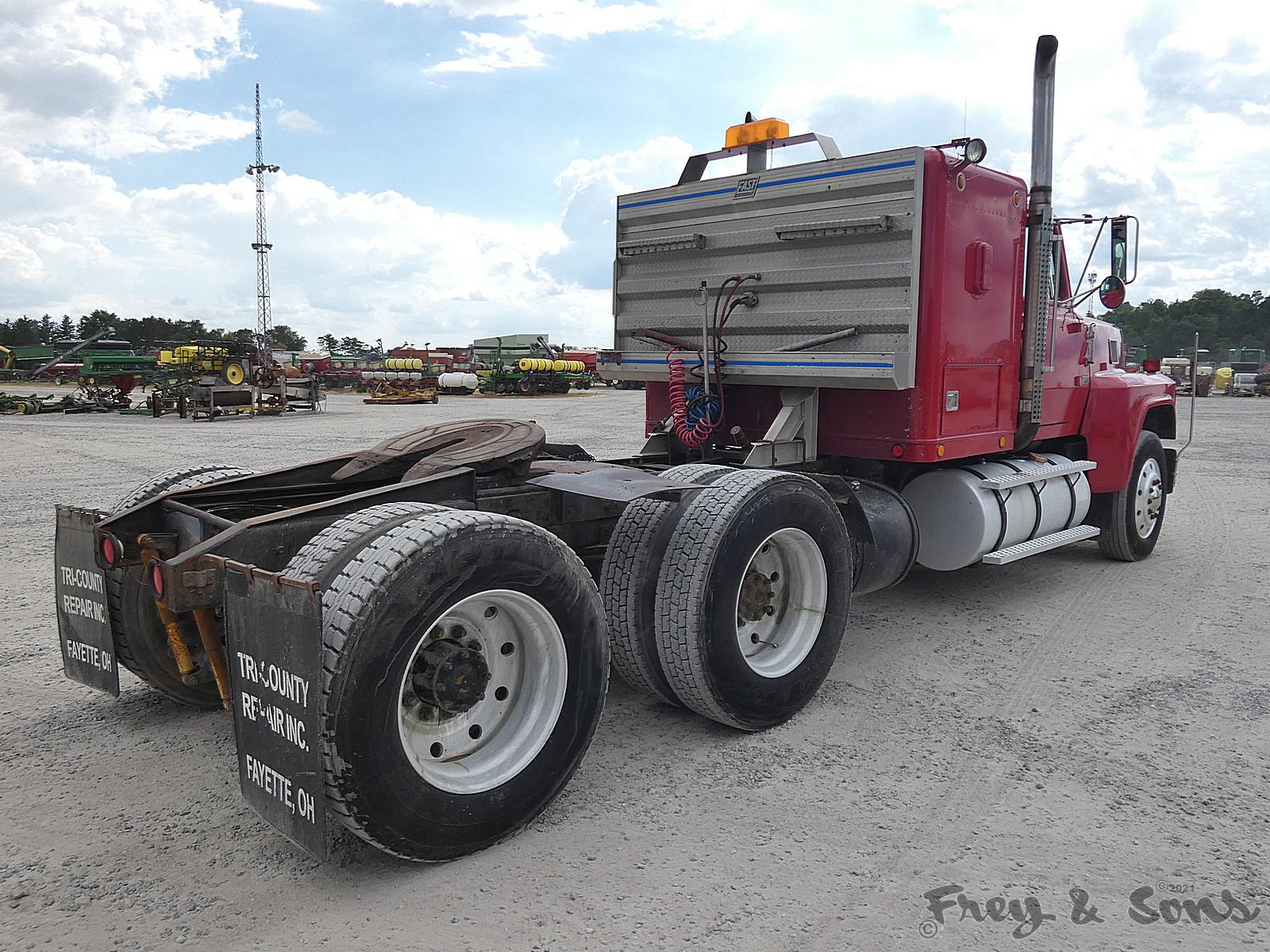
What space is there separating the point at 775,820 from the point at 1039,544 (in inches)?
152

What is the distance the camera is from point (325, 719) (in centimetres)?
263

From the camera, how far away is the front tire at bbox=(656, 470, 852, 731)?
12.6 ft

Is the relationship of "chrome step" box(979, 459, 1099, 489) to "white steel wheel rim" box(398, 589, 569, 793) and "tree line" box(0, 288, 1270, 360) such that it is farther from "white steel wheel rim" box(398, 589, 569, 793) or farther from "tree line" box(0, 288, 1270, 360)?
"tree line" box(0, 288, 1270, 360)

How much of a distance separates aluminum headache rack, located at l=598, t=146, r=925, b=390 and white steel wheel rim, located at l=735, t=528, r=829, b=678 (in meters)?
1.28

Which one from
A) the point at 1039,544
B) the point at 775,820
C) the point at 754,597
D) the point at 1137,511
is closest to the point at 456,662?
the point at 775,820

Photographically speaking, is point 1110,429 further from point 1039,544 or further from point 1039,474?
point 1039,544

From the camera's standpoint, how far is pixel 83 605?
385 cm

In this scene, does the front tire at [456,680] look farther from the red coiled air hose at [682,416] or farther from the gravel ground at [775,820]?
the red coiled air hose at [682,416]

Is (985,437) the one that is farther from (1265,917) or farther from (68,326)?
(68,326)

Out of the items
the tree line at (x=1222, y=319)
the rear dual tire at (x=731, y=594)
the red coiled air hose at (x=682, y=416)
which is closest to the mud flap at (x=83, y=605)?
the rear dual tire at (x=731, y=594)

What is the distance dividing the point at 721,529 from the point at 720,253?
266 cm

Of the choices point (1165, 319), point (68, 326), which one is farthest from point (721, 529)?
point (68, 326)

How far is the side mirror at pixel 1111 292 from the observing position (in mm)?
6551

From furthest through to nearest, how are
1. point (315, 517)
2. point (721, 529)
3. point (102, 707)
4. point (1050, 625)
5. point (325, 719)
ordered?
1. point (1050, 625)
2. point (102, 707)
3. point (721, 529)
4. point (315, 517)
5. point (325, 719)
